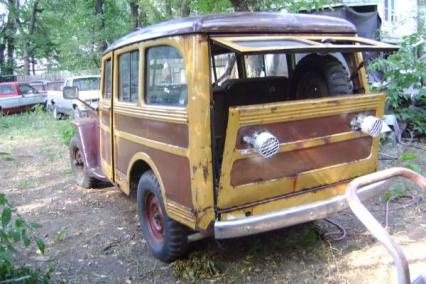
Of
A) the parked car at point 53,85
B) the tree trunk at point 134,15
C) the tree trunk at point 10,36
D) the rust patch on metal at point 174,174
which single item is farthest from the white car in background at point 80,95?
the tree trunk at point 10,36

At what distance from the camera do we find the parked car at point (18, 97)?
20.0 m

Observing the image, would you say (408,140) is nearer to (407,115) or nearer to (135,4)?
(407,115)

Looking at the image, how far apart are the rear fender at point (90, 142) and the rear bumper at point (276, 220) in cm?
363

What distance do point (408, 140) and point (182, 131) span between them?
21.4ft

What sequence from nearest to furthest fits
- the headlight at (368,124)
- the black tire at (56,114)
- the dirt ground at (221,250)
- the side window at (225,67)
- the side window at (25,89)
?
the dirt ground at (221,250) → the headlight at (368,124) → the side window at (225,67) → the black tire at (56,114) → the side window at (25,89)

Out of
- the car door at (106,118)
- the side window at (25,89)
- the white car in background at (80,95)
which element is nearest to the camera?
the car door at (106,118)

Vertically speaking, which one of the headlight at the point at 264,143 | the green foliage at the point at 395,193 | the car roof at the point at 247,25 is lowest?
the green foliage at the point at 395,193

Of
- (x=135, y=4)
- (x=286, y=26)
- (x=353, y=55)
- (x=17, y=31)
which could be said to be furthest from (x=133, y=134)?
A: (x=17, y=31)

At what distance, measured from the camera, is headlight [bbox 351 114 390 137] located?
4.29m

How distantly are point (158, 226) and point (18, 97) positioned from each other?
57.3 ft

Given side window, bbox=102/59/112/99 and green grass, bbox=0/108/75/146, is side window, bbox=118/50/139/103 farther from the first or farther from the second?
green grass, bbox=0/108/75/146

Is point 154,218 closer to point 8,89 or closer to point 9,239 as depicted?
point 9,239

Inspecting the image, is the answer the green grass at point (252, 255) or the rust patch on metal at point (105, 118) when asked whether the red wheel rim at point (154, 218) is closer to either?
the green grass at point (252, 255)

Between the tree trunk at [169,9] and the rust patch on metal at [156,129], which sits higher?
the tree trunk at [169,9]
